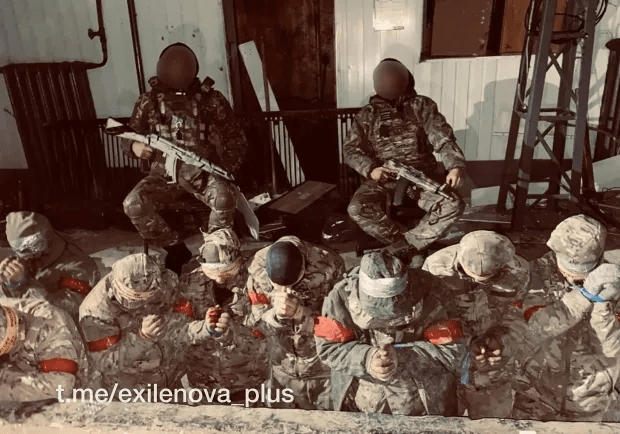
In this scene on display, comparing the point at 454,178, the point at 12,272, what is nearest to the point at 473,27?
the point at 454,178

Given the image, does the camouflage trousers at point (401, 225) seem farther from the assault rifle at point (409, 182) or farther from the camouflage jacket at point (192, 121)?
the camouflage jacket at point (192, 121)

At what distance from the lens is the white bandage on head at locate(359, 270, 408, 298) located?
7.73 feet

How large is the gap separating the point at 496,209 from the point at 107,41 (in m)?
4.74

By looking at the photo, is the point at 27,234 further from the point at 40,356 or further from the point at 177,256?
the point at 177,256

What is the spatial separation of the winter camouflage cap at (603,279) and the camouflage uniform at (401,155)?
74.6 inches

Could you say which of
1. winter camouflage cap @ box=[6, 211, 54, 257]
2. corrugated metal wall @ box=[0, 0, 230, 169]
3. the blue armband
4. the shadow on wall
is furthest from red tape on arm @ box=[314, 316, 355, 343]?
corrugated metal wall @ box=[0, 0, 230, 169]

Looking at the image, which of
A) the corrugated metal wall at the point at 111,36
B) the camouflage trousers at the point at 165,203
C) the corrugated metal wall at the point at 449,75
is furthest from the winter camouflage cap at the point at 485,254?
the corrugated metal wall at the point at 111,36

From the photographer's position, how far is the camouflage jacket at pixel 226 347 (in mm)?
3078

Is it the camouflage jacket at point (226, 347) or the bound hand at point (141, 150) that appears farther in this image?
the bound hand at point (141, 150)

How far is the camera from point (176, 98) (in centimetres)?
476

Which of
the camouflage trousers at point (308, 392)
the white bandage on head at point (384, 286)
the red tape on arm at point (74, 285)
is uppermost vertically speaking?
the white bandage on head at point (384, 286)

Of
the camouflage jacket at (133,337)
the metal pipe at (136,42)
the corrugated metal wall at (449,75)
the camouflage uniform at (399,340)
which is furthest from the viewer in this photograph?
the metal pipe at (136,42)

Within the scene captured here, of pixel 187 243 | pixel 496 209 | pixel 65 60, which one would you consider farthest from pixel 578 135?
pixel 65 60

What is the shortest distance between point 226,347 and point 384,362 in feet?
3.35
